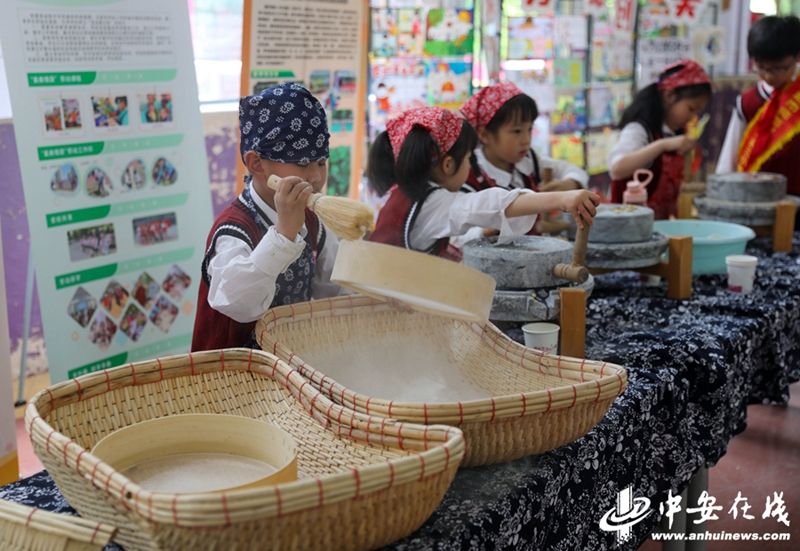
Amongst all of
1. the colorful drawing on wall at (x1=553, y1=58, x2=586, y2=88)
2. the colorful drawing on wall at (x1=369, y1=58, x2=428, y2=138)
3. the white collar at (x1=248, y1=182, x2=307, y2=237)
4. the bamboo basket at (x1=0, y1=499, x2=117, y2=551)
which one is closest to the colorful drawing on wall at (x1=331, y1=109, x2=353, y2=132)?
the colorful drawing on wall at (x1=369, y1=58, x2=428, y2=138)

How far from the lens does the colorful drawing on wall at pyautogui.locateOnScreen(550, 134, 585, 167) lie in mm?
6297

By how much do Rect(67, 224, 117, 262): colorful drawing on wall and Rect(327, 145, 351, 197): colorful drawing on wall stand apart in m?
1.18

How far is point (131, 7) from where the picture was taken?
2.63 metres

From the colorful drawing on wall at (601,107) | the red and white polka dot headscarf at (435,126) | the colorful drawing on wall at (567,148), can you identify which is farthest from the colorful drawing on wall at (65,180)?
the colorful drawing on wall at (601,107)

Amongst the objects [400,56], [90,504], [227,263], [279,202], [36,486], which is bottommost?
[36,486]

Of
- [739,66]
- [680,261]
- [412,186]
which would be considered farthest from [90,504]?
[739,66]

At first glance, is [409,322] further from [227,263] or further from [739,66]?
[739,66]

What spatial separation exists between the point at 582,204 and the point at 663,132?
1771mm

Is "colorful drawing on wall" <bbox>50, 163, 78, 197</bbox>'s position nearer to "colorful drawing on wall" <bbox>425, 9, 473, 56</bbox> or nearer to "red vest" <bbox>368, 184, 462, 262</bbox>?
"red vest" <bbox>368, 184, 462, 262</bbox>

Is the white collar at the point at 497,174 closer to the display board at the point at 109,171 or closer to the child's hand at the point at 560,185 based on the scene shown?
the child's hand at the point at 560,185

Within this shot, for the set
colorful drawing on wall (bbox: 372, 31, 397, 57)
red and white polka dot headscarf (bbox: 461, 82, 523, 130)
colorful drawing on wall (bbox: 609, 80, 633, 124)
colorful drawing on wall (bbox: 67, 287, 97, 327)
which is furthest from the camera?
colorful drawing on wall (bbox: 609, 80, 633, 124)

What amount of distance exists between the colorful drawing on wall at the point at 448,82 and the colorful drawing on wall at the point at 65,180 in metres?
2.98

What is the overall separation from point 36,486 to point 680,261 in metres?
1.84

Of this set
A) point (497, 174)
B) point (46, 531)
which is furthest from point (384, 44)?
point (46, 531)
